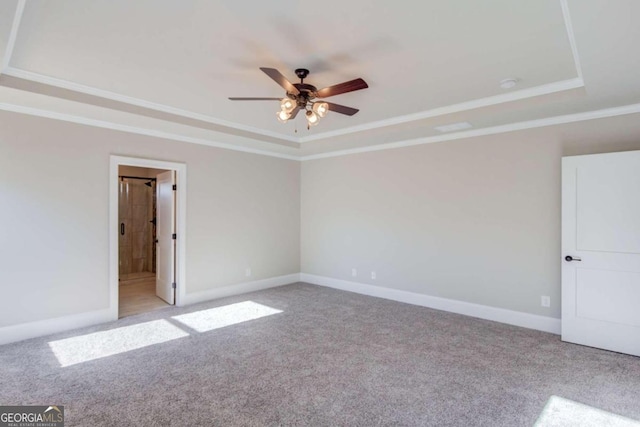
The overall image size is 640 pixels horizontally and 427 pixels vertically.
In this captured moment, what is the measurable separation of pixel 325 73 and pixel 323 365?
2.68 m

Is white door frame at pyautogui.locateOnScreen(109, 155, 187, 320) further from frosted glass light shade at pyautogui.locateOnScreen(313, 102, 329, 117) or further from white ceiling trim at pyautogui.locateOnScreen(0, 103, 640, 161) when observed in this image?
frosted glass light shade at pyautogui.locateOnScreen(313, 102, 329, 117)

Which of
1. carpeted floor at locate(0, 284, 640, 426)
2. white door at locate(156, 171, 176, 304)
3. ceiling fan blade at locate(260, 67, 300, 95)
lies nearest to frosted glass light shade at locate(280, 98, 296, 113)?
ceiling fan blade at locate(260, 67, 300, 95)

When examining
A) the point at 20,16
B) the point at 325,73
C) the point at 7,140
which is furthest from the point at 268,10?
the point at 7,140

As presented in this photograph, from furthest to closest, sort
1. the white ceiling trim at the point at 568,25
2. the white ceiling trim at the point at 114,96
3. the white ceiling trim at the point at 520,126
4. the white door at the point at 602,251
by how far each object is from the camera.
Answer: the white ceiling trim at the point at 520,126
the white door at the point at 602,251
the white ceiling trim at the point at 114,96
the white ceiling trim at the point at 568,25

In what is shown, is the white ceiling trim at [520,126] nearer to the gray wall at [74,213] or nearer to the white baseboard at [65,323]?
Result: the gray wall at [74,213]

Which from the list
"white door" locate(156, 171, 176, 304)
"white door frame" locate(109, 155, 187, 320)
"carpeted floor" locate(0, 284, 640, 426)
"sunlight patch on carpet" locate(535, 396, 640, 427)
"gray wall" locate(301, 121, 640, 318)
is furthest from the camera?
"white door" locate(156, 171, 176, 304)

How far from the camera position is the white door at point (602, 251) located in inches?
132

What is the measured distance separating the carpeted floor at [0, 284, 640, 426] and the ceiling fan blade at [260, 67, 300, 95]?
2423 mm

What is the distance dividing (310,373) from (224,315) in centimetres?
197

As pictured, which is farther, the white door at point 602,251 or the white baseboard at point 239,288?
the white baseboard at point 239,288

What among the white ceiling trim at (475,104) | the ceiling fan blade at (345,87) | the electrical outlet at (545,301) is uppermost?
the white ceiling trim at (475,104)

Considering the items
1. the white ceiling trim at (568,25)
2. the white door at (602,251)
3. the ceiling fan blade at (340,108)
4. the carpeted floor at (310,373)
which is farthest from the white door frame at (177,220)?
the white door at (602,251)

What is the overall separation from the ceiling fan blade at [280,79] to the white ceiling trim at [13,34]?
4.84 feet

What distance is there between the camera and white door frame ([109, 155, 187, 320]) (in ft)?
14.1
